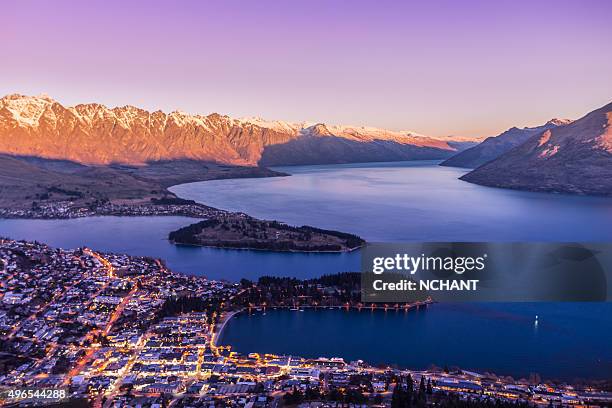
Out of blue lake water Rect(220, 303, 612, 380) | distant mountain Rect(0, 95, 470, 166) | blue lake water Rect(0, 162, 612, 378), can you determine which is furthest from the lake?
distant mountain Rect(0, 95, 470, 166)

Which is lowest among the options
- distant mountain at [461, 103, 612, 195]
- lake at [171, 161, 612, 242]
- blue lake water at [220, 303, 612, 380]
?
blue lake water at [220, 303, 612, 380]

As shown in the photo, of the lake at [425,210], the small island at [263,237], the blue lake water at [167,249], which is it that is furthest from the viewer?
the lake at [425,210]

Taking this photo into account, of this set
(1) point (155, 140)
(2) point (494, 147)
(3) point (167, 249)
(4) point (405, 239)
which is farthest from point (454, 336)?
(1) point (155, 140)

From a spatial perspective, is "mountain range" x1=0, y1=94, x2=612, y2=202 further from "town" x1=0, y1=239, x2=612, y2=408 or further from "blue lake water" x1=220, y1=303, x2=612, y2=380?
"blue lake water" x1=220, y1=303, x2=612, y2=380

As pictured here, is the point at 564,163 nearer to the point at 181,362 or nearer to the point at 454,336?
the point at 454,336

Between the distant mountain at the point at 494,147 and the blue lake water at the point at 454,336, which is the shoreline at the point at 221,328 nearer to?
the blue lake water at the point at 454,336

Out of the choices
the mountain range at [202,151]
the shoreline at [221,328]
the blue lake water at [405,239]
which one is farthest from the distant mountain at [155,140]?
the shoreline at [221,328]
